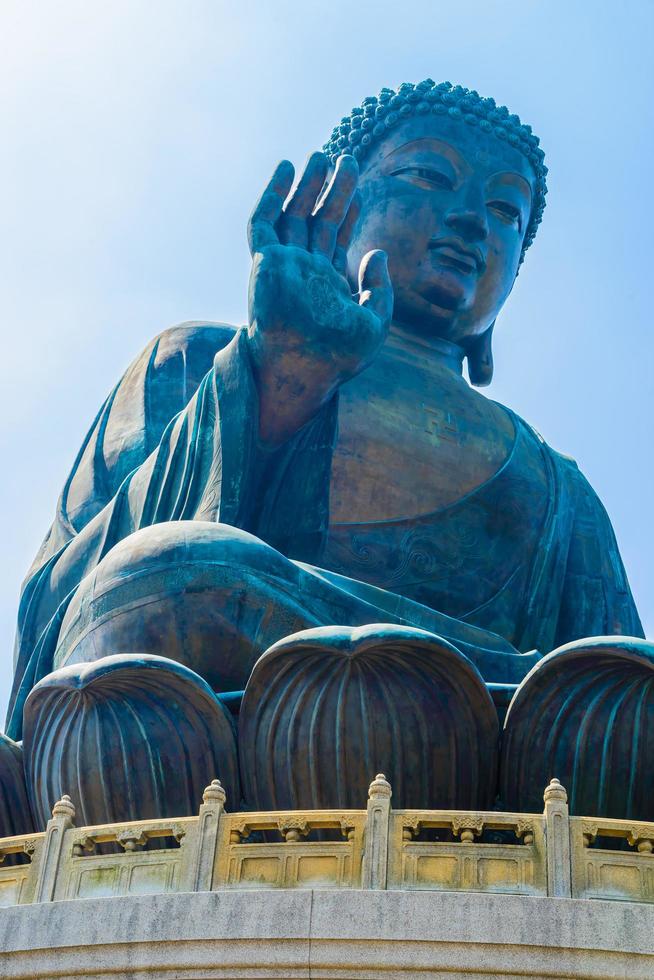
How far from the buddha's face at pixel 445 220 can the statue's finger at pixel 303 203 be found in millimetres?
1699

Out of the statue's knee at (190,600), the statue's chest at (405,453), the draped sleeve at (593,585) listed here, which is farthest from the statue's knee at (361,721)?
the draped sleeve at (593,585)

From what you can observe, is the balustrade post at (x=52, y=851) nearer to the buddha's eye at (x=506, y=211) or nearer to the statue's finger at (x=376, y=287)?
the statue's finger at (x=376, y=287)

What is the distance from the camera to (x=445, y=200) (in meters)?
14.0

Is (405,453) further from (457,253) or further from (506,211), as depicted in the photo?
(506,211)

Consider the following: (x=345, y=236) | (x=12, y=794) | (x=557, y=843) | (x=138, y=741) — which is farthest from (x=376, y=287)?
(x=557, y=843)

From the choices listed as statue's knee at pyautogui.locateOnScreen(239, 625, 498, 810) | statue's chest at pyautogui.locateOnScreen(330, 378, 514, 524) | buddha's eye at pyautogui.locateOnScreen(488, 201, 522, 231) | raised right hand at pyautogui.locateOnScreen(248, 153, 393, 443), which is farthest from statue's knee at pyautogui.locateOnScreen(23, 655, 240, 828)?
buddha's eye at pyautogui.locateOnScreen(488, 201, 522, 231)

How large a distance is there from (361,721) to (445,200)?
5131 mm

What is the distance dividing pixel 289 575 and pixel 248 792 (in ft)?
4.56

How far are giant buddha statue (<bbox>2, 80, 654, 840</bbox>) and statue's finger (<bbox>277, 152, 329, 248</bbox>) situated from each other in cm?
2

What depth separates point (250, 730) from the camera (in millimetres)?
9922

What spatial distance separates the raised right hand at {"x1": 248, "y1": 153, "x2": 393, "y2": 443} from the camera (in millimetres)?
11719

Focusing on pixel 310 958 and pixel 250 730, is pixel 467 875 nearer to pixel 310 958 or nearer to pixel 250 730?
pixel 310 958

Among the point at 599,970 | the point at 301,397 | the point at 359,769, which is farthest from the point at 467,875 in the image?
the point at 301,397

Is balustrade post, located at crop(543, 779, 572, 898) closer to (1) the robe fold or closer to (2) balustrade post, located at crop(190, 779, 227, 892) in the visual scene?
(2) balustrade post, located at crop(190, 779, 227, 892)
